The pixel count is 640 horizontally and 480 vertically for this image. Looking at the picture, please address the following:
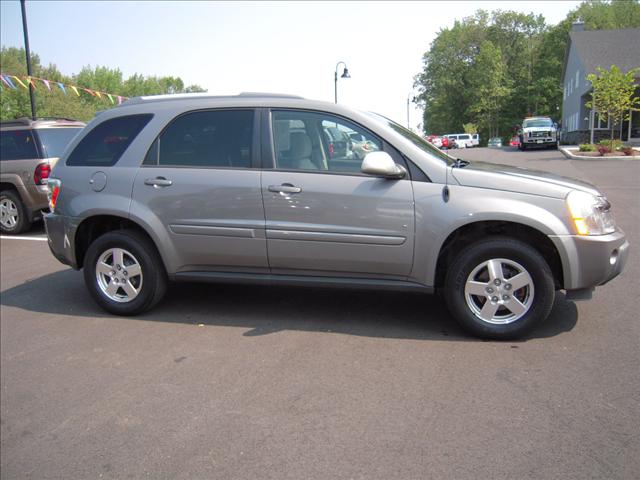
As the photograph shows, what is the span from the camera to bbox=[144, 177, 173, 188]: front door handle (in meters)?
4.86

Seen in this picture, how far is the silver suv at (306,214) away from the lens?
417 centimetres

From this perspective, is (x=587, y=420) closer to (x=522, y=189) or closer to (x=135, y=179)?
(x=522, y=189)

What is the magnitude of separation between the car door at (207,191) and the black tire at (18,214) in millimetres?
6054

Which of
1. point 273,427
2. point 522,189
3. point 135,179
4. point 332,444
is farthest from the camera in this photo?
point 135,179

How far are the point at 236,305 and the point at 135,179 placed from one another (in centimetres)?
150

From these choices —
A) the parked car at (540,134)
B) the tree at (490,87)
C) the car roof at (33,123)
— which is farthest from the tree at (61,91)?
the tree at (490,87)

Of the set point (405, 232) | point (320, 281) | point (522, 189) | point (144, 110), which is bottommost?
point (320, 281)

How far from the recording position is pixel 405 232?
14.2ft

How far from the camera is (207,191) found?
4.74m

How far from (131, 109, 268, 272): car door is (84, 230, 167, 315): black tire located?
233mm

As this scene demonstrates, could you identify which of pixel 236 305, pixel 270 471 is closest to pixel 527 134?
pixel 236 305

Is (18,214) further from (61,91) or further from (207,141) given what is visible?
(61,91)

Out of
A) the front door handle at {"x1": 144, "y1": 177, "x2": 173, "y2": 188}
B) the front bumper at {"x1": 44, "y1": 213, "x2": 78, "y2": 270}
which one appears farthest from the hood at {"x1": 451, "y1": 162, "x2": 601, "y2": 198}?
the front bumper at {"x1": 44, "y1": 213, "x2": 78, "y2": 270}

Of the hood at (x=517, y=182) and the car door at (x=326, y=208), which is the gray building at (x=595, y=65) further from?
the car door at (x=326, y=208)
